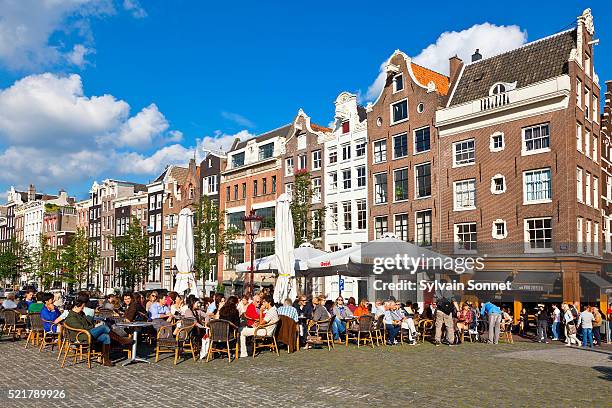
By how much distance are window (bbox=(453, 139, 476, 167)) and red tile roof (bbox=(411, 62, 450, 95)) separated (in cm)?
448

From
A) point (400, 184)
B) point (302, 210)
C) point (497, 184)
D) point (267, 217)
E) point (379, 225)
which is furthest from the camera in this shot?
point (267, 217)

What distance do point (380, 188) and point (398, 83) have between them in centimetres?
686

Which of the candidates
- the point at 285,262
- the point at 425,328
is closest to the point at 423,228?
the point at 425,328

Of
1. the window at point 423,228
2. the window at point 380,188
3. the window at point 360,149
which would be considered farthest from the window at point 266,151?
the window at point 423,228

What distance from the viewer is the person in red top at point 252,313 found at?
1510 centimetres

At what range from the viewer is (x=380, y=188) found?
3762 cm

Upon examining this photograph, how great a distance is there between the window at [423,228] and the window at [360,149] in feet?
22.5

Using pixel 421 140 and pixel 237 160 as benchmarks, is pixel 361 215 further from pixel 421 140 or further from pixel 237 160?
pixel 237 160

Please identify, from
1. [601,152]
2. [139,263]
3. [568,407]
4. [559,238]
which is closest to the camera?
[568,407]

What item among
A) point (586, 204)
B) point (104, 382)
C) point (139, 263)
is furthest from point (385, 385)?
point (139, 263)

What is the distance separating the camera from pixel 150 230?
6228 centimetres

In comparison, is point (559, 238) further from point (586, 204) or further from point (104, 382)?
point (104, 382)

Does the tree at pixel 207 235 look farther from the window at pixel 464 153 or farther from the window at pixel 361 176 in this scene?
the window at pixel 464 153

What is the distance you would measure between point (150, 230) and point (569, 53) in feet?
150
